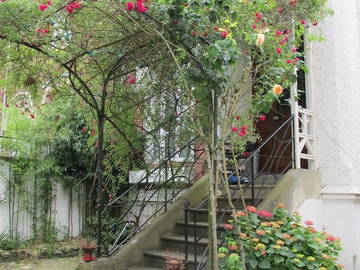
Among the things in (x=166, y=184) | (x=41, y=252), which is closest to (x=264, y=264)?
(x=166, y=184)

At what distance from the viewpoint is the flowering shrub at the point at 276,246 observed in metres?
4.33

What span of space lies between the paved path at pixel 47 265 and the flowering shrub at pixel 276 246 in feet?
13.1

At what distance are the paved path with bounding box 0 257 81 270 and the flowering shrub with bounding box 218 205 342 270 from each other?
4002mm

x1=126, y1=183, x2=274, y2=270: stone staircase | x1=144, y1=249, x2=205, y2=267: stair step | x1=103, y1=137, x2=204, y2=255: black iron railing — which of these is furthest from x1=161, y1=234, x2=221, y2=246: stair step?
x1=103, y1=137, x2=204, y2=255: black iron railing

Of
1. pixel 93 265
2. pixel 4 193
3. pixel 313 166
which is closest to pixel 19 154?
pixel 4 193

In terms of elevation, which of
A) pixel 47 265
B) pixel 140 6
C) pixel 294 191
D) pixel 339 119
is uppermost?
pixel 140 6

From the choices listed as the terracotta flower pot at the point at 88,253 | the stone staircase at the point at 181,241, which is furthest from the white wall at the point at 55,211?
the stone staircase at the point at 181,241

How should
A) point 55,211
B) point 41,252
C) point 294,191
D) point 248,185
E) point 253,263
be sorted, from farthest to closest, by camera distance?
point 55,211 < point 41,252 < point 248,185 < point 294,191 < point 253,263

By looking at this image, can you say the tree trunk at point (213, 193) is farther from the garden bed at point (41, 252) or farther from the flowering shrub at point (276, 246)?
the garden bed at point (41, 252)

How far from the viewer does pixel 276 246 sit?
171 inches

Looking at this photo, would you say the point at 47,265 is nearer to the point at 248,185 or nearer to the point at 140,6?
the point at 248,185

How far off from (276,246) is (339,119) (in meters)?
2.52

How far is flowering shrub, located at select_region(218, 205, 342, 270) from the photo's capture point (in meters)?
4.33

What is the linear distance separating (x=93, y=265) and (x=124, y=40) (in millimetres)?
2847
